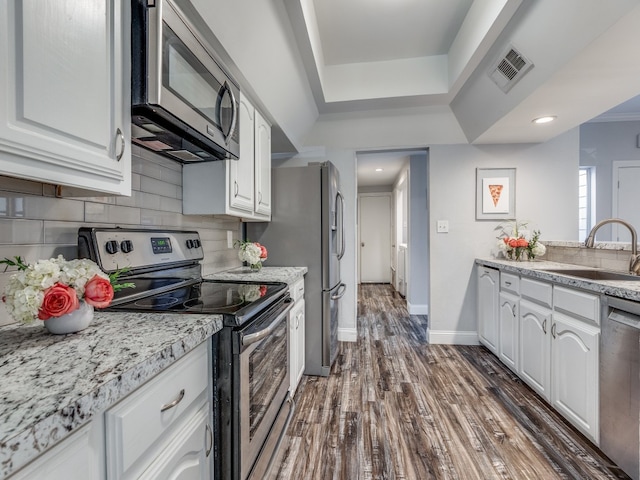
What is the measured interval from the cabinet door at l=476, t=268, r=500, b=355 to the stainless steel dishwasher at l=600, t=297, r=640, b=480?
3.92 ft

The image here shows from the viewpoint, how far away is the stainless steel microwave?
98 centimetres

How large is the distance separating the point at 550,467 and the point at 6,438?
6.85ft

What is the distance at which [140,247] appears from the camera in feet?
4.42

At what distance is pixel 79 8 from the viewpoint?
2.57 ft

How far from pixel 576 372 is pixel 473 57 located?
6.91 ft

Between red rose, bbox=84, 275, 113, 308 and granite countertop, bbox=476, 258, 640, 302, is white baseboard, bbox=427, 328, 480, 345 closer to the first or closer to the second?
granite countertop, bbox=476, 258, 640, 302

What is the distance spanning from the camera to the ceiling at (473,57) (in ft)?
5.16

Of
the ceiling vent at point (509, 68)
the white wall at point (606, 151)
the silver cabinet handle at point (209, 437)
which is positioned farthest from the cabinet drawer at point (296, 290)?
the white wall at point (606, 151)

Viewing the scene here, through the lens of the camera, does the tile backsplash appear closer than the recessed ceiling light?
Yes

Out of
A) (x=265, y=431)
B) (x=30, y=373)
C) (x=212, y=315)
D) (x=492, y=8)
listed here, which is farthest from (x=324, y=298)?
(x=492, y=8)

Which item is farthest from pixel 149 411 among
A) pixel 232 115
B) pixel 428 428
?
pixel 428 428

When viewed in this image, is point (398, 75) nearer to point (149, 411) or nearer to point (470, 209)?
point (470, 209)

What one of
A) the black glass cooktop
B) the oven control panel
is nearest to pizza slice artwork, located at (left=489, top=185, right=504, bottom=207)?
the black glass cooktop

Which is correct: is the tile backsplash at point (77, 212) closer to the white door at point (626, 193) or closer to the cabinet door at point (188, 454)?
the cabinet door at point (188, 454)
